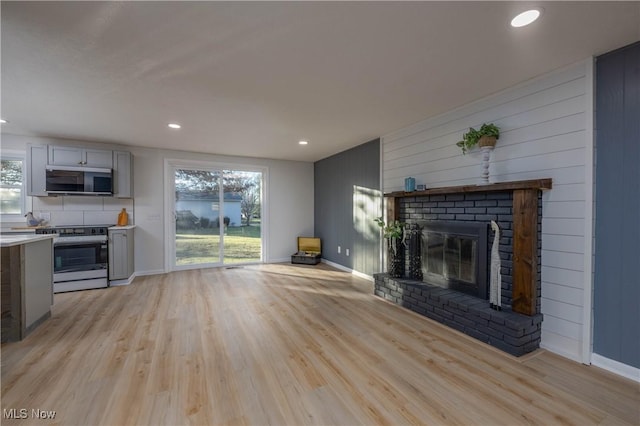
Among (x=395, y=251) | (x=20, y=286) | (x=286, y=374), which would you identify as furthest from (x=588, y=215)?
(x=20, y=286)

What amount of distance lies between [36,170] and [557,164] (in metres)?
6.48

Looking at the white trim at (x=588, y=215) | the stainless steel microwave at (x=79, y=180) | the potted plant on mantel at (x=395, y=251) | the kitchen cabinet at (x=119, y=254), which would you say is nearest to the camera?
the white trim at (x=588, y=215)

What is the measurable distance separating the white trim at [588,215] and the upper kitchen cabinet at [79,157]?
5991 millimetres

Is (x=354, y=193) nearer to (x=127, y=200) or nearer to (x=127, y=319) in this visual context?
(x=127, y=319)

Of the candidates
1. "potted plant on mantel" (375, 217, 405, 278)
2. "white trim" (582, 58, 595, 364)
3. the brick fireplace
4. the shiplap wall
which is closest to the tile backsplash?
"potted plant on mantel" (375, 217, 405, 278)

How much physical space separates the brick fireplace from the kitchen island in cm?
380

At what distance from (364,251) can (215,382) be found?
3307 millimetres

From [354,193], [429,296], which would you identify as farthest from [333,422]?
[354,193]

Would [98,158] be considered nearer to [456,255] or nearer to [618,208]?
[456,255]

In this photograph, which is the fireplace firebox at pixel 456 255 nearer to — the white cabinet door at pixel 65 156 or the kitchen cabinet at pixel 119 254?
the kitchen cabinet at pixel 119 254

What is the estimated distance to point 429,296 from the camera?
301 cm

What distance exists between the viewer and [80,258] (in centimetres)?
407

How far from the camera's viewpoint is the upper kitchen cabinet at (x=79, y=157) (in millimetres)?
4137

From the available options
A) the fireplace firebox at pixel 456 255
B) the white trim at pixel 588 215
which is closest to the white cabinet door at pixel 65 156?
the fireplace firebox at pixel 456 255
